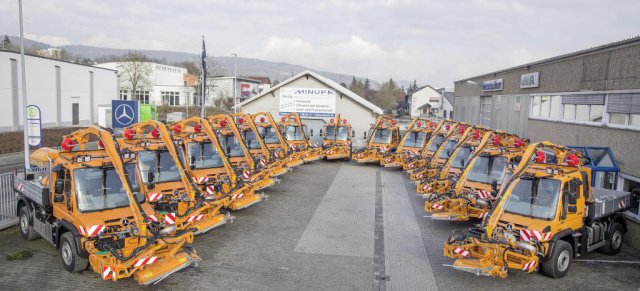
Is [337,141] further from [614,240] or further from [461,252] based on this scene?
[461,252]

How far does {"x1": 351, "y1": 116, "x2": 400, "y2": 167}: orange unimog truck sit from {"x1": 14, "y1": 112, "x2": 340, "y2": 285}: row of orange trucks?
32.0ft

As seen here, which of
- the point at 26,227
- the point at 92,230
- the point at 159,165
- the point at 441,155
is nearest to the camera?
the point at 92,230

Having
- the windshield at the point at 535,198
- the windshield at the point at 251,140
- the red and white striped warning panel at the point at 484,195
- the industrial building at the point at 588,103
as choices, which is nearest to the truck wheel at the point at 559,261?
the windshield at the point at 535,198

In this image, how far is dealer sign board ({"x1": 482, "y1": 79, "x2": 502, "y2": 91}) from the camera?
2670 centimetres

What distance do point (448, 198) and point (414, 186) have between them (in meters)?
6.91

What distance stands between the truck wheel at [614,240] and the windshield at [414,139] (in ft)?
43.5

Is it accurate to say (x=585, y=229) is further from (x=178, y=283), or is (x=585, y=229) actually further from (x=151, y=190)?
(x=151, y=190)

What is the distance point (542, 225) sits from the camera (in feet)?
30.9

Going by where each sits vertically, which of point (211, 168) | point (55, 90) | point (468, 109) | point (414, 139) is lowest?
point (211, 168)

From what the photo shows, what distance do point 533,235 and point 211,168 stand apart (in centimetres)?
1034

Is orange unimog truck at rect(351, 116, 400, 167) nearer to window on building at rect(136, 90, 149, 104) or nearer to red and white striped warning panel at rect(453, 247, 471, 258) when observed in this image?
red and white striped warning panel at rect(453, 247, 471, 258)

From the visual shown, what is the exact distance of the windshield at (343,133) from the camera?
26728 mm

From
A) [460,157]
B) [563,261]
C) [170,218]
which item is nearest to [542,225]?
[563,261]

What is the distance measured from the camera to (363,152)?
81.1 ft
